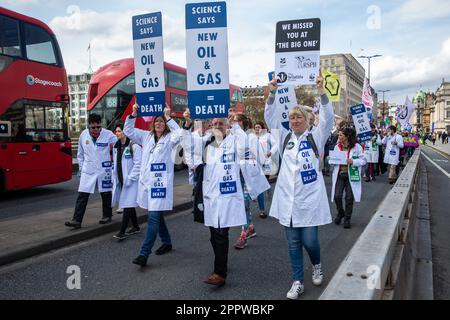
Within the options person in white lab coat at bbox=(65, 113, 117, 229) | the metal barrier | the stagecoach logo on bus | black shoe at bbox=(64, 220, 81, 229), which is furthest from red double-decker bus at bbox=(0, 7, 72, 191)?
the metal barrier

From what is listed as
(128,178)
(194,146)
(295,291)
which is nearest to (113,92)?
(128,178)

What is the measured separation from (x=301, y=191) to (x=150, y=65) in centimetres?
319

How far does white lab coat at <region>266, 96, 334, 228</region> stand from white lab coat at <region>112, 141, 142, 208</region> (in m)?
2.77

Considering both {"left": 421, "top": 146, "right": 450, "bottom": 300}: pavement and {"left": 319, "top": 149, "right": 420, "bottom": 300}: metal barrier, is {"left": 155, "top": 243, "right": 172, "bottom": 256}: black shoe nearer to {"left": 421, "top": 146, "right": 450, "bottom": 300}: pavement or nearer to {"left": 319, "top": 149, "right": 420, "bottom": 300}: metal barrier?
{"left": 319, "top": 149, "right": 420, "bottom": 300}: metal barrier

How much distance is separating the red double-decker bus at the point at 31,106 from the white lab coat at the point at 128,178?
181 inches

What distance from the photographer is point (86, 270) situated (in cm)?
479

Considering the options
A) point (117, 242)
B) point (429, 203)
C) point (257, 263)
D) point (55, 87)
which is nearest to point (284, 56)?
point (257, 263)

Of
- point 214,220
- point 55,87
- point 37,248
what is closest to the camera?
point 214,220

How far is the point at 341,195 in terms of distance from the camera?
741 cm

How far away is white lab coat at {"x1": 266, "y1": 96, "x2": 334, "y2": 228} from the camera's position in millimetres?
3854

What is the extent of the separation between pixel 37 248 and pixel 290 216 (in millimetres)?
3489

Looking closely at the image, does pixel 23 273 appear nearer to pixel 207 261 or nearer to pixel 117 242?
pixel 117 242

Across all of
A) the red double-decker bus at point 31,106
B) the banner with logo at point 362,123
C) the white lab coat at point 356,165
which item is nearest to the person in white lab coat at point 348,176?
the white lab coat at point 356,165

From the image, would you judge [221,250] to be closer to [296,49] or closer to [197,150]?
[197,150]
